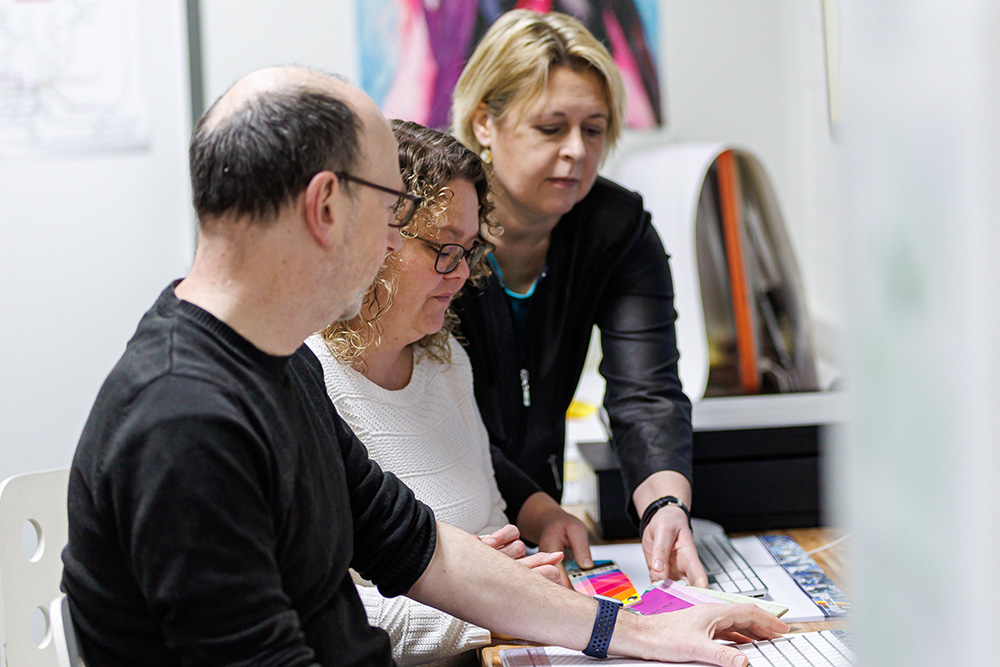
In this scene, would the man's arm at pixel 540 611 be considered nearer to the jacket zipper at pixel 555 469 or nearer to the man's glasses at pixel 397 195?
the man's glasses at pixel 397 195

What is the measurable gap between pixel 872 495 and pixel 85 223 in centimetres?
307

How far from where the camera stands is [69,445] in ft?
10.1

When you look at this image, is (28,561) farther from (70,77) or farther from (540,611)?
(70,77)

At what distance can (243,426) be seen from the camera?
85 centimetres

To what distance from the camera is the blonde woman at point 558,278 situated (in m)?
1.68

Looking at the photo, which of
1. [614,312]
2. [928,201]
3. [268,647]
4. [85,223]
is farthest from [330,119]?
[85,223]

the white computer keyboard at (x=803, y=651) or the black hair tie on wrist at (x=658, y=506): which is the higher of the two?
the black hair tie on wrist at (x=658, y=506)

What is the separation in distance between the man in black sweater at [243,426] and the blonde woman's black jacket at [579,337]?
27.6 inches

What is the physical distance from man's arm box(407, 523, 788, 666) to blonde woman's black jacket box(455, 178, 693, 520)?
1.57 ft

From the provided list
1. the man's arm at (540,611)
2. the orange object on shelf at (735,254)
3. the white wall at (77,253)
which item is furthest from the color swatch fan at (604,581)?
the white wall at (77,253)

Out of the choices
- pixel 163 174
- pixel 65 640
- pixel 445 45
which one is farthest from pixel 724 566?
pixel 163 174

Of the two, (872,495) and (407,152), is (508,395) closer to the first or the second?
(407,152)

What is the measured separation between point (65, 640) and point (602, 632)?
585 mm

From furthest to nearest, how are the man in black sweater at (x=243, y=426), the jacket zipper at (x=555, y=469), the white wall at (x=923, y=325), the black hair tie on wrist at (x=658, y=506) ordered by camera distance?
the jacket zipper at (x=555, y=469) → the black hair tie on wrist at (x=658, y=506) → the man in black sweater at (x=243, y=426) → the white wall at (x=923, y=325)
